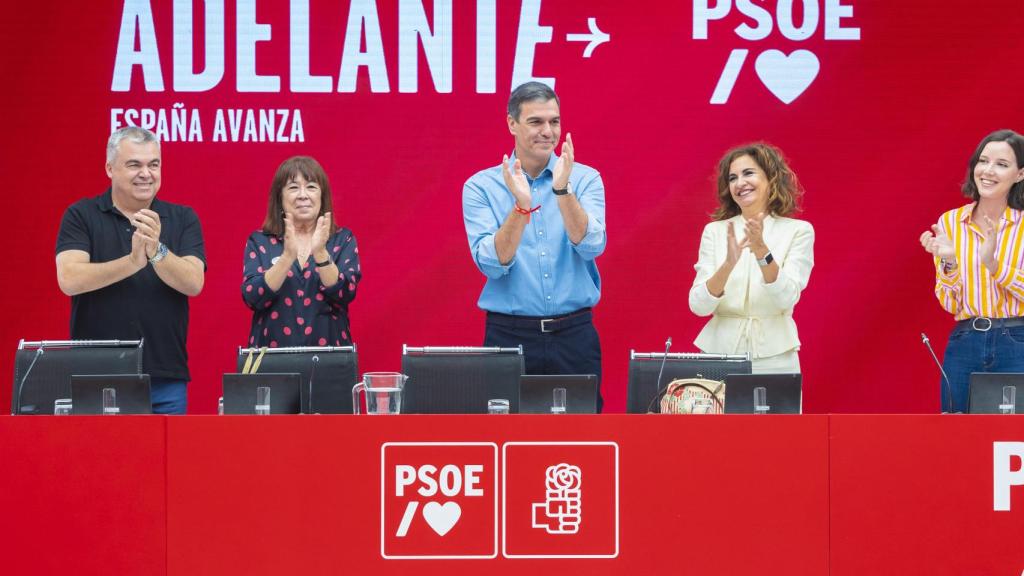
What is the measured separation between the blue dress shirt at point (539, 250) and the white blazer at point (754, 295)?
359 mm

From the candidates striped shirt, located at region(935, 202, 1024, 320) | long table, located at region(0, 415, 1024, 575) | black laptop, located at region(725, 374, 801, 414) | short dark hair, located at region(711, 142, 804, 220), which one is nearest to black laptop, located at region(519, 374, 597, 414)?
long table, located at region(0, 415, 1024, 575)

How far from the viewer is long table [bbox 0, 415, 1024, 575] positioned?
2381 millimetres

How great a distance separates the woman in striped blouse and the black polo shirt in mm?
2417

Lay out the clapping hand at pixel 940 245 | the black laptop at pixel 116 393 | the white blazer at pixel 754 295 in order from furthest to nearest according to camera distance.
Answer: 1. the clapping hand at pixel 940 245
2. the white blazer at pixel 754 295
3. the black laptop at pixel 116 393

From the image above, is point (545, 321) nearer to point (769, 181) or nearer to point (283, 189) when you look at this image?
point (769, 181)

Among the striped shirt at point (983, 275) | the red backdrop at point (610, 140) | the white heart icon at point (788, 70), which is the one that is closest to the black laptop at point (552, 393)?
the striped shirt at point (983, 275)

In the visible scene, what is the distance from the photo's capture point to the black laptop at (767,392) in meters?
2.61

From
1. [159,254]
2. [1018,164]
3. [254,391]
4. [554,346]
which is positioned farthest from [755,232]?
[159,254]

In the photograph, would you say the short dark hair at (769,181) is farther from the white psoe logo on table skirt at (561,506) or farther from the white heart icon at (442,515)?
the white heart icon at (442,515)

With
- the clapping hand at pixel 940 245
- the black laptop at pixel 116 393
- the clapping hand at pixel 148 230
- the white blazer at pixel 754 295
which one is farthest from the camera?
the clapping hand at pixel 940 245

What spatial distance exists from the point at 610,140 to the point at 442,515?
8.24ft

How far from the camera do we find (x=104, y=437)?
240 cm

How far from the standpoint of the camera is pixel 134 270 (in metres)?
3.40

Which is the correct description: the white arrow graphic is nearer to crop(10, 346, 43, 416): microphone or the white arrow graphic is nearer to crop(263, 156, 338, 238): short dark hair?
crop(263, 156, 338, 238): short dark hair
